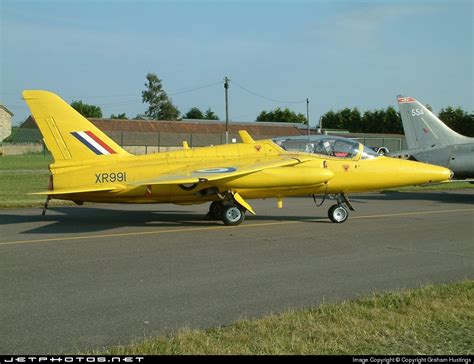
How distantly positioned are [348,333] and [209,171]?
7540 mm

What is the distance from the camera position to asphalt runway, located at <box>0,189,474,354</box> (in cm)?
579

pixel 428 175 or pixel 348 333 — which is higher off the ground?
pixel 428 175

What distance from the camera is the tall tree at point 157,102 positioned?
380 ft

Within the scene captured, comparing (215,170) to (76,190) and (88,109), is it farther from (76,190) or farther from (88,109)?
→ (88,109)

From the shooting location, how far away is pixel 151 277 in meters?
7.78

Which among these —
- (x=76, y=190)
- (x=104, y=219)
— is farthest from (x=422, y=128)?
(x=76, y=190)

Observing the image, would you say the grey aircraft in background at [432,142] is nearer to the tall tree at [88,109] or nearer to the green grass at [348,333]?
the green grass at [348,333]

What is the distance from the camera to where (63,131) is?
13.1m

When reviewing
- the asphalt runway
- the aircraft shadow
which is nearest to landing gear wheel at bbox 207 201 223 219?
the aircraft shadow

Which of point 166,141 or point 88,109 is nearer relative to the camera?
point 166,141

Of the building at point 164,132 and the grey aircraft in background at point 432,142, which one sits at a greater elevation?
the building at point 164,132

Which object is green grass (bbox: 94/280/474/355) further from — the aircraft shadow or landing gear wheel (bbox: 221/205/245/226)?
the aircraft shadow

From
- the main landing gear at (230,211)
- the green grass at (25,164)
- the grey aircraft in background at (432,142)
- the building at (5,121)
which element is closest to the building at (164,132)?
the green grass at (25,164)

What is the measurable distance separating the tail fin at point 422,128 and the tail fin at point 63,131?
1378 centimetres
